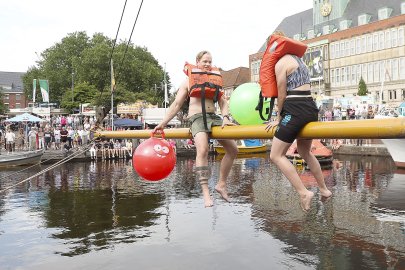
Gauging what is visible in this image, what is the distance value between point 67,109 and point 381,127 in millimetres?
69442

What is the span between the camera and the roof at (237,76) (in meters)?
96.9

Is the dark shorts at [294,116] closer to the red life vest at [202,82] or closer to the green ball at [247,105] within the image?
the red life vest at [202,82]

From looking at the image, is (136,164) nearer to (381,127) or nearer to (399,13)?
(381,127)

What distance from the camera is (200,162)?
6672mm

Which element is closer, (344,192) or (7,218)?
(7,218)

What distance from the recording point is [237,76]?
97.2 m

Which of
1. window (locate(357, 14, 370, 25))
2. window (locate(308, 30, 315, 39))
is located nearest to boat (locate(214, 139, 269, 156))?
window (locate(357, 14, 370, 25))

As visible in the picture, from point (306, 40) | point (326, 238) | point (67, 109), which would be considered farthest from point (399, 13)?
point (326, 238)

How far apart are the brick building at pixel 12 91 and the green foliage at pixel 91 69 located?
161 ft

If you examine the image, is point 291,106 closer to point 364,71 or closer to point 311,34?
point 364,71

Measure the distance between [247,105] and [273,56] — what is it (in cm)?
187

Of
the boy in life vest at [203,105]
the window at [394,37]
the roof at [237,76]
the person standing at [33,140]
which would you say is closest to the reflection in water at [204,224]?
the boy in life vest at [203,105]

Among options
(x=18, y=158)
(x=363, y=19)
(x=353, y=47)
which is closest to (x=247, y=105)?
(x=18, y=158)

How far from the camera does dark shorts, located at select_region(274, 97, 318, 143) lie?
5.24 metres
